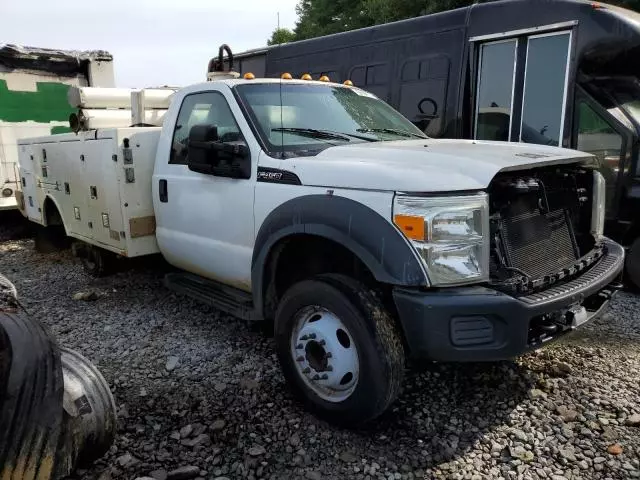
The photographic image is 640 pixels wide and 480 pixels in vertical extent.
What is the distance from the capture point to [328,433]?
3.12 metres

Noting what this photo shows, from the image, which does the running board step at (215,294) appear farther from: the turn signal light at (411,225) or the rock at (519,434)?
the rock at (519,434)

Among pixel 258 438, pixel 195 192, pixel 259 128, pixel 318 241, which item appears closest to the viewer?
pixel 258 438

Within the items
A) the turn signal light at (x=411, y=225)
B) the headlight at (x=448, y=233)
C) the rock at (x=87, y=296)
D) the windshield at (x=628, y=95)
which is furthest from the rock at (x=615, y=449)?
the rock at (x=87, y=296)

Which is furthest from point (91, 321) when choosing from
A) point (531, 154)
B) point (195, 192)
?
point (531, 154)

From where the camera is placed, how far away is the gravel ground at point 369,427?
2832mm

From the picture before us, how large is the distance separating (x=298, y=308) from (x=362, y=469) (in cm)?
94

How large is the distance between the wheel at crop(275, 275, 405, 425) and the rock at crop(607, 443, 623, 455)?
3.89 ft

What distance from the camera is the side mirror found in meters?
3.64

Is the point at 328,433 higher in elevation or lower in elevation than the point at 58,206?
lower

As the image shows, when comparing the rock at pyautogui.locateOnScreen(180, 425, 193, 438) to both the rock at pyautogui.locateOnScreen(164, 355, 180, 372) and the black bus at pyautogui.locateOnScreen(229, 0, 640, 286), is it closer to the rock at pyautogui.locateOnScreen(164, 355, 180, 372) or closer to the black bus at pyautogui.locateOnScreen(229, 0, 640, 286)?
the rock at pyautogui.locateOnScreen(164, 355, 180, 372)

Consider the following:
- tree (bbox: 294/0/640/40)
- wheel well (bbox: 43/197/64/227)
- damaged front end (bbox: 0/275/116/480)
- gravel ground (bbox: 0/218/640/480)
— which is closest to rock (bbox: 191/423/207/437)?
gravel ground (bbox: 0/218/640/480)

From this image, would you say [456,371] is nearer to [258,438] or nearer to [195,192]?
[258,438]

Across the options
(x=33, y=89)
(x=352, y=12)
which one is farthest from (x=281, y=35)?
(x=33, y=89)

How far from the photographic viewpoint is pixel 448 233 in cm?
271
